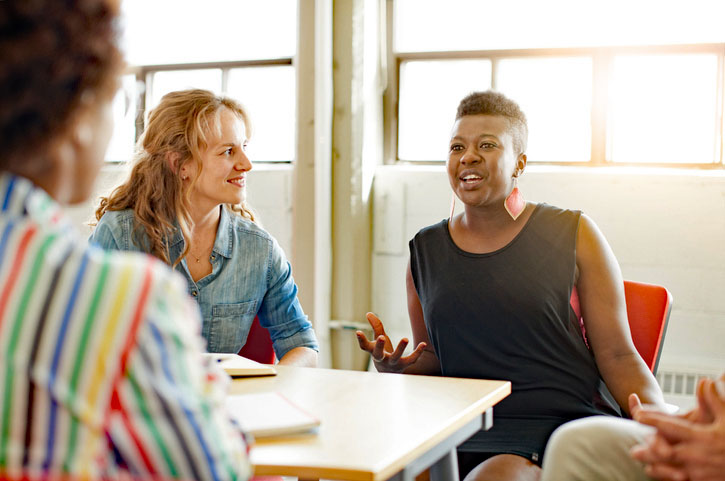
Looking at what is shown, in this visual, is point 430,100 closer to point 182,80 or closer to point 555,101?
point 555,101

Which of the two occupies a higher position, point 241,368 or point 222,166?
point 222,166

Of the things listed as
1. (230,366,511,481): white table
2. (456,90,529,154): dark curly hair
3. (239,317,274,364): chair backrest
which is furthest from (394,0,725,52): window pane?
(230,366,511,481): white table

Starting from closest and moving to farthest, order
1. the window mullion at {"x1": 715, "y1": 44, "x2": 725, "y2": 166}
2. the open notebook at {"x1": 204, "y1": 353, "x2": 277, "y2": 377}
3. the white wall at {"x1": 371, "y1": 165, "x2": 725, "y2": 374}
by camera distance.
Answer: the open notebook at {"x1": 204, "y1": 353, "x2": 277, "y2": 377}
the white wall at {"x1": 371, "y1": 165, "x2": 725, "y2": 374}
the window mullion at {"x1": 715, "y1": 44, "x2": 725, "y2": 166}

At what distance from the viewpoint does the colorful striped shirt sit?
64cm

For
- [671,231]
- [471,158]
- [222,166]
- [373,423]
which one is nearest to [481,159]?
[471,158]

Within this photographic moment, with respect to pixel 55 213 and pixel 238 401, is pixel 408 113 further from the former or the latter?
pixel 55 213

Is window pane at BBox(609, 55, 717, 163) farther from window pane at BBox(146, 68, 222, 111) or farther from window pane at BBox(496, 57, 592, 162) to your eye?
window pane at BBox(146, 68, 222, 111)

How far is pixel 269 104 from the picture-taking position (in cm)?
430

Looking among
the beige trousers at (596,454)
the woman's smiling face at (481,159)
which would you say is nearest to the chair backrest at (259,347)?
the woman's smiling face at (481,159)

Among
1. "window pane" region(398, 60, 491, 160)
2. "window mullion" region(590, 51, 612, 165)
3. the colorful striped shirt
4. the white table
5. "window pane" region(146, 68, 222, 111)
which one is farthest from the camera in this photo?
"window pane" region(146, 68, 222, 111)

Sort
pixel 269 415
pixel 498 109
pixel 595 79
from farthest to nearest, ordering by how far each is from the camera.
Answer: pixel 595 79 < pixel 498 109 < pixel 269 415

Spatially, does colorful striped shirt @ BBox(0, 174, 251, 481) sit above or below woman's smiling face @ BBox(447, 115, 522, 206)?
below

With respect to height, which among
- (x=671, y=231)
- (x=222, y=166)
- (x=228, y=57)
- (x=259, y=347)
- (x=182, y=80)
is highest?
(x=228, y=57)

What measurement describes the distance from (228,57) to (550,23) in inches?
67.8
